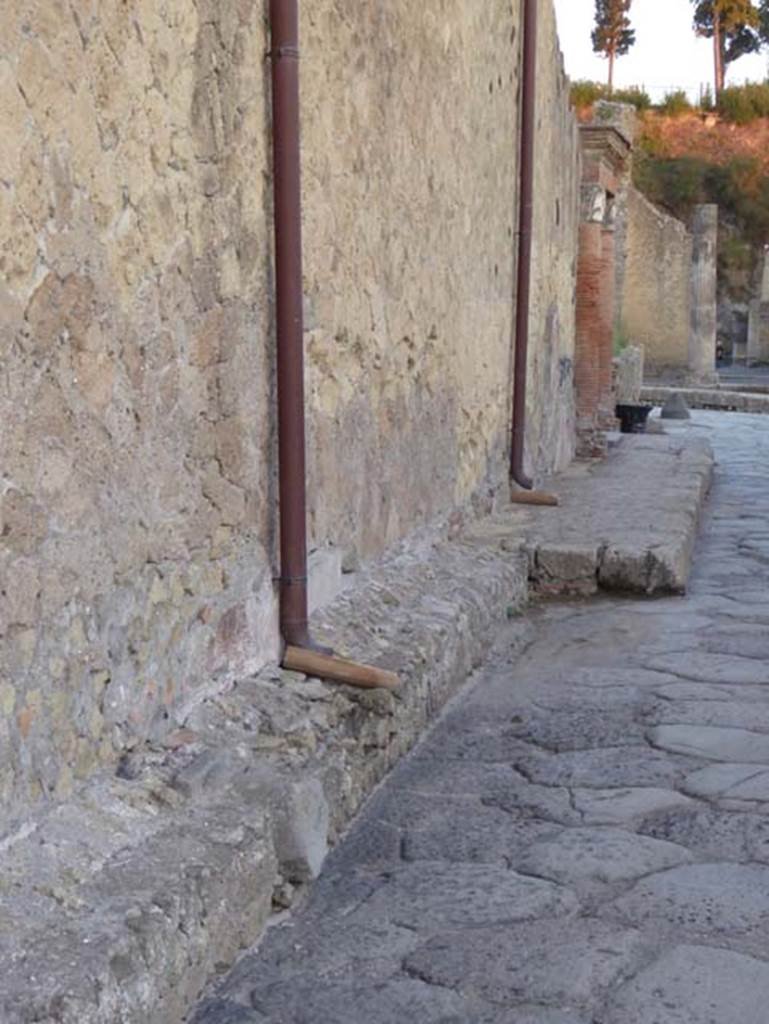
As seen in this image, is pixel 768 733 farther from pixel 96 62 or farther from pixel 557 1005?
pixel 96 62

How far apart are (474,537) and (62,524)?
3.48 metres

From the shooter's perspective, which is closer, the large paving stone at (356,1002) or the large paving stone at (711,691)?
the large paving stone at (356,1002)

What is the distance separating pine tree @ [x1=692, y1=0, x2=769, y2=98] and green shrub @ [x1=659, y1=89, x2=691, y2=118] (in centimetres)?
430

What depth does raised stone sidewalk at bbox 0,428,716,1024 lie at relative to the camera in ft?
6.58

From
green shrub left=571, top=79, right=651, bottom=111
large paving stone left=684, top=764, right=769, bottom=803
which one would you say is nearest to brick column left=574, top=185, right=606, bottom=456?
large paving stone left=684, top=764, right=769, bottom=803

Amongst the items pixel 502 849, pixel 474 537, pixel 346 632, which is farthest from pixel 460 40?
pixel 502 849

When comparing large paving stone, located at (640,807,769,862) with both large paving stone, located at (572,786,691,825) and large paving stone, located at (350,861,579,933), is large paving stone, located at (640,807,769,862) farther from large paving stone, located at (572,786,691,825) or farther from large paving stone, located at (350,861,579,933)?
large paving stone, located at (350,861,579,933)

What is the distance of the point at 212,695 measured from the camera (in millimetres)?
3094

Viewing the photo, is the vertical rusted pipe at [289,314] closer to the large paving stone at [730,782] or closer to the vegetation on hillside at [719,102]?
the large paving stone at [730,782]

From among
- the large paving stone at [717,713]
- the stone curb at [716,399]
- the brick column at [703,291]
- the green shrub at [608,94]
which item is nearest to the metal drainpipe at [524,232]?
the large paving stone at [717,713]

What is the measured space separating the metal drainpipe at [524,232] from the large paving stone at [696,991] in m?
4.58

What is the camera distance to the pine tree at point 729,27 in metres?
47.1

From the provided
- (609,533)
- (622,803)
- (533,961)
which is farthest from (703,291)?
(533,961)

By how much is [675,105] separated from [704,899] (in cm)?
4249
